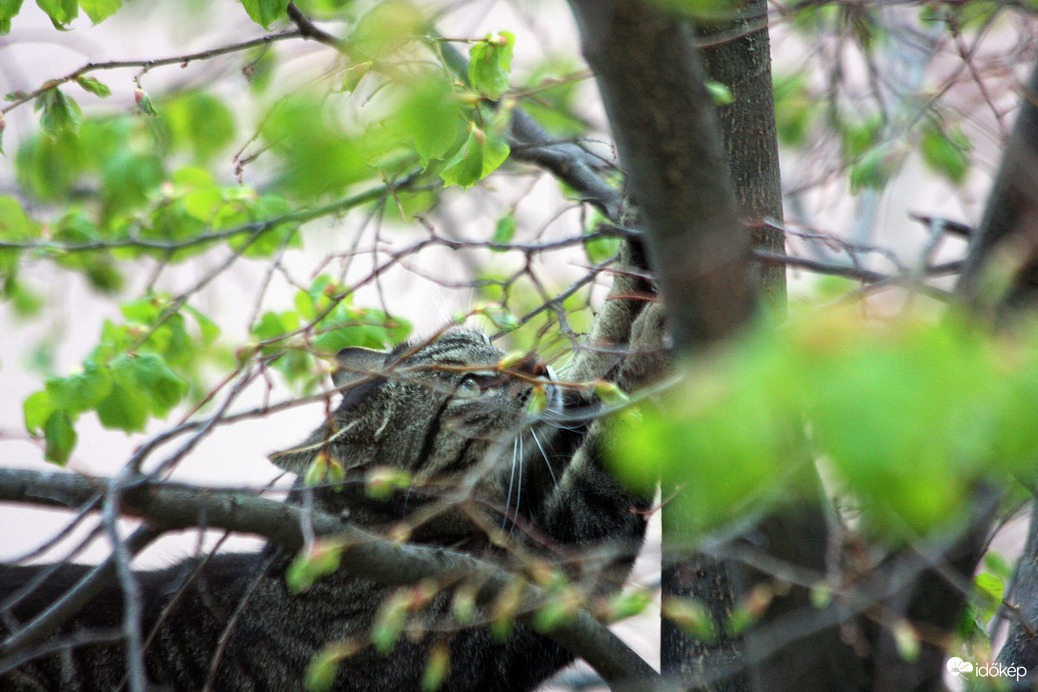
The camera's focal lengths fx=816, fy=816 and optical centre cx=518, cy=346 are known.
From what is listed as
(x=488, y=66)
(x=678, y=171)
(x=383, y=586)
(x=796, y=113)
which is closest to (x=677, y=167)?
(x=678, y=171)

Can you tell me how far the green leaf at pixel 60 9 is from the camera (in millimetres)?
1498

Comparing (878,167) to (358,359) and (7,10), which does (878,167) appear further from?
(7,10)

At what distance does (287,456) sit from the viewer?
1.87 m

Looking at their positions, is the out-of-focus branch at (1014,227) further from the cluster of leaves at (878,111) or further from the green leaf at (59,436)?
the green leaf at (59,436)

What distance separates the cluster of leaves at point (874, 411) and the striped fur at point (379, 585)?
107 centimetres

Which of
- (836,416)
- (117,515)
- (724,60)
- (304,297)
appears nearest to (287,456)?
(304,297)

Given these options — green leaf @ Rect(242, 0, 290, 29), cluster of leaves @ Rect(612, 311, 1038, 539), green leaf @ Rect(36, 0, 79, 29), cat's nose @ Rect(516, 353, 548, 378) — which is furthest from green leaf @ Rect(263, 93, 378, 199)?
green leaf @ Rect(36, 0, 79, 29)

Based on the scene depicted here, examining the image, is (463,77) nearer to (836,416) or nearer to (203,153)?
(203,153)

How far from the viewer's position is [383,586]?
1.90 metres

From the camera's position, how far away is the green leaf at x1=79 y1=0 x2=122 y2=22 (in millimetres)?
1486

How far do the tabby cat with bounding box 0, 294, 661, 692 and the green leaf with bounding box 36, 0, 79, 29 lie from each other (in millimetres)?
848

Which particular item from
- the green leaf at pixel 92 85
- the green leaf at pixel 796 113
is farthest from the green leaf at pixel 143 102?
the green leaf at pixel 796 113

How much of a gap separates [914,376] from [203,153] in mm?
2578

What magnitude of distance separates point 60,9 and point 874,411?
1.60 meters
